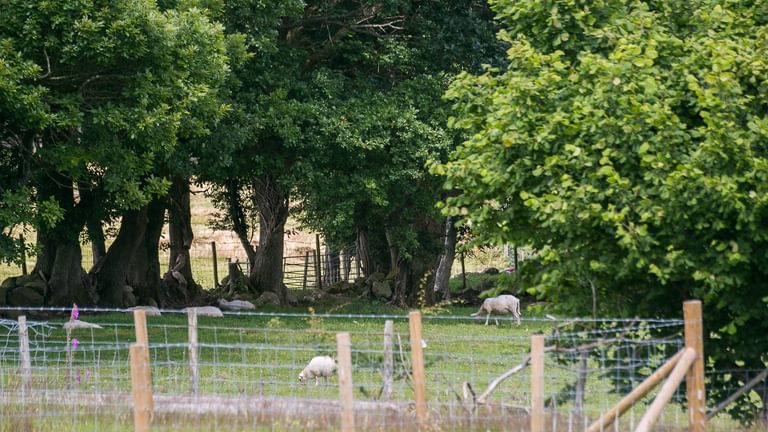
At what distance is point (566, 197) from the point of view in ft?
30.7

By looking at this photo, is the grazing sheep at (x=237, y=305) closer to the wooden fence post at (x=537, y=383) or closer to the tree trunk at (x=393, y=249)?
the tree trunk at (x=393, y=249)

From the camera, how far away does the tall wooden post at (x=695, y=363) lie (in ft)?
28.2

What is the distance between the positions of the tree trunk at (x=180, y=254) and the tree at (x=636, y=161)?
805 inches

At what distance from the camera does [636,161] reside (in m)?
9.44

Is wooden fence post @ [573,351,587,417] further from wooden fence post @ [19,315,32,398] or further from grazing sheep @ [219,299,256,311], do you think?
grazing sheep @ [219,299,256,311]

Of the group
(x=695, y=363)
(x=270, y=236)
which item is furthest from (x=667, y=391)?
(x=270, y=236)

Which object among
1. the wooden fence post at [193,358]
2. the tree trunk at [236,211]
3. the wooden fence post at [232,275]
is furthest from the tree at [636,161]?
the wooden fence post at [232,275]

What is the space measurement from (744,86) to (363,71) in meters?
17.7

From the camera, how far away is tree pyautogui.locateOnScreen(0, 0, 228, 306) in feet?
53.5

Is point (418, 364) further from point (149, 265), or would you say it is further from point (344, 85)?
point (149, 265)

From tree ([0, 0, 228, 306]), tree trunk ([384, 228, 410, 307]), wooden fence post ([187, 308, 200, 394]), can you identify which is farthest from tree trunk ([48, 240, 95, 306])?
wooden fence post ([187, 308, 200, 394])

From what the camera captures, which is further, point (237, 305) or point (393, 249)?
point (393, 249)

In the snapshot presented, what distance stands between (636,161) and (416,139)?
14.8 m

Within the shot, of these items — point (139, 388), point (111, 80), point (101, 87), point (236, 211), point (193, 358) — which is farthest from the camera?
point (236, 211)
